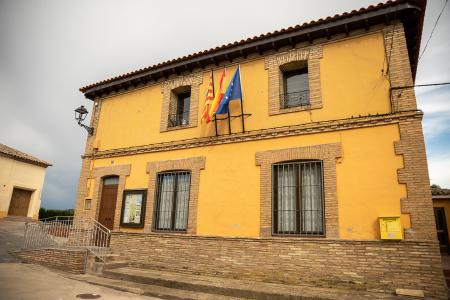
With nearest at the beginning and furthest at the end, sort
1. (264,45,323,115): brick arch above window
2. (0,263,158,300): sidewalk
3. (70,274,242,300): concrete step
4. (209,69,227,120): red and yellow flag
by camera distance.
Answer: (0,263,158,300): sidewalk < (70,274,242,300): concrete step < (264,45,323,115): brick arch above window < (209,69,227,120): red and yellow flag

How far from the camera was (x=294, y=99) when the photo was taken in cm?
908

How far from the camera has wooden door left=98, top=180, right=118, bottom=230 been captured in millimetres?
11055

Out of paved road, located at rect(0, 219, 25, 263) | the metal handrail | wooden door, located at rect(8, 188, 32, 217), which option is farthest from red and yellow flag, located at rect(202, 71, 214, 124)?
wooden door, located at rect(8, 188, 32, 217)

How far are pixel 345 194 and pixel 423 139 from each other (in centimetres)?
212

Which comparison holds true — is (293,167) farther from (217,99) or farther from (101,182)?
(101,182)

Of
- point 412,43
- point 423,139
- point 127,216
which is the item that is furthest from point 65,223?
point 412,43

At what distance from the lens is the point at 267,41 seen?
9234 mm

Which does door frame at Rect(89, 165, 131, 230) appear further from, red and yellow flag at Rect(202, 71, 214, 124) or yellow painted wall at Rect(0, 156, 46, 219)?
yellow painted wall at Rect(0, 156, 46, 219)

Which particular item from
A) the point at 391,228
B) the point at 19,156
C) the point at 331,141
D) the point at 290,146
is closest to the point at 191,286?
the point at 290,146

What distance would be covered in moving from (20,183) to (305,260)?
22.2 meters

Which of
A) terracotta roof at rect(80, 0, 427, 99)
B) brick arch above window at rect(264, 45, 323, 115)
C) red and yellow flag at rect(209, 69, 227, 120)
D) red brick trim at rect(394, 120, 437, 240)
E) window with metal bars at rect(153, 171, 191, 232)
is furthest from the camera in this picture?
window with metal bars at rect(153, 171, 191, 232)

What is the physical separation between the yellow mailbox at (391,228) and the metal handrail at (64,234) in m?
8.29

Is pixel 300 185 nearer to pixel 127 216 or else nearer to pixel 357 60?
pixel 357 60

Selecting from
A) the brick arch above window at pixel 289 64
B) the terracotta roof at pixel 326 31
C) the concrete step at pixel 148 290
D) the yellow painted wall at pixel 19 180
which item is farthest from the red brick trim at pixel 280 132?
the yellow painted wall at pixel 19 180
